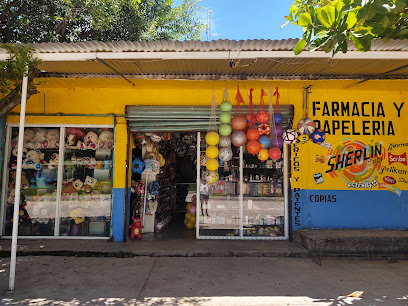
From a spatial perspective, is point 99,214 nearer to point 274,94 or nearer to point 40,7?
point 274,94

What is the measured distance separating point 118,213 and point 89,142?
5.52ft

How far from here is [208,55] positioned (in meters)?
4.39

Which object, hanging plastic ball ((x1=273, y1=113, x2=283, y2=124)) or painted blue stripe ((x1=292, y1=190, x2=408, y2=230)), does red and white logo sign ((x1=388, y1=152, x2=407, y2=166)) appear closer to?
painted blue stripe ((x1=292, y1=190, x2=408, y2=230))

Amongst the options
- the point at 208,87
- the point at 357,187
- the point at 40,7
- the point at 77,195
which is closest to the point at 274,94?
the point at 208,87

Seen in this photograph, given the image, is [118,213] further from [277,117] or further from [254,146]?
[277,117]

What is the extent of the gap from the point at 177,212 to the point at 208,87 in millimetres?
5327

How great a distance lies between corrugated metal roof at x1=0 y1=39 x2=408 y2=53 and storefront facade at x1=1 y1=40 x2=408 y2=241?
204 centimetres

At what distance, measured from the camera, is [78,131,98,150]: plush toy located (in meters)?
6.64

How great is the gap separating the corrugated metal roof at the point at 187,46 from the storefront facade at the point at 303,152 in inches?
80.3

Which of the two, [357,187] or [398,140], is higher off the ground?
[398,140]

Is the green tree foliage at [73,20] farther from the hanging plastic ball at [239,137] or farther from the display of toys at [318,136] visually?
the display of toys at [318,136]

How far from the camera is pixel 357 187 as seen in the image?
21.3 ft

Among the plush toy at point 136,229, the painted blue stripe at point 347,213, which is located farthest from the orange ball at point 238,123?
the plush toy at point 136,229

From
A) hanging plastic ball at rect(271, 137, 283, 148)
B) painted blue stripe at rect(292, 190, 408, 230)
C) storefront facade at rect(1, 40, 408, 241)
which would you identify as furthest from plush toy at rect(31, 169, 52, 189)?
painted blue stripe at rect(292, 190, 408, 230)
